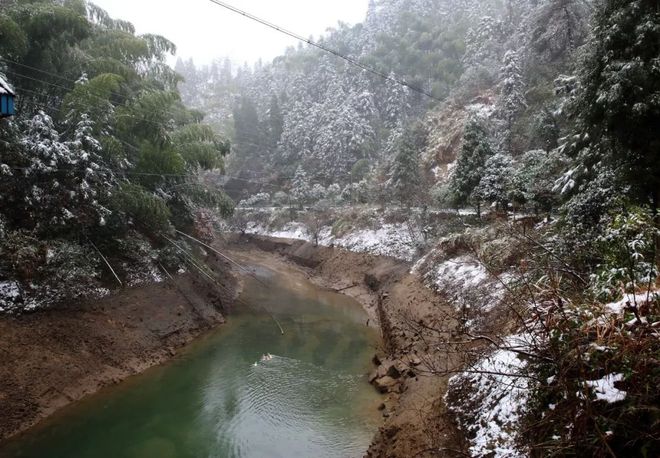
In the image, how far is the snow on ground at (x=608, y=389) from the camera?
3.71m

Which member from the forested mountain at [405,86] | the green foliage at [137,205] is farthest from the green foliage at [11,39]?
the forested mountain at [405,86]

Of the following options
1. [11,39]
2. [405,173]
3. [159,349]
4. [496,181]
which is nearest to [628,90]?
[496,181]

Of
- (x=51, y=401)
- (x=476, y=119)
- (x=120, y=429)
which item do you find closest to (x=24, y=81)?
(x=51, y=401)

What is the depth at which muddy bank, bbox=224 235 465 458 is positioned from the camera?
291 inches

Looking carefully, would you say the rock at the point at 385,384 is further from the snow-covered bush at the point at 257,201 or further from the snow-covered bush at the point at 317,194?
the snow-covered bush at the point at 257,201

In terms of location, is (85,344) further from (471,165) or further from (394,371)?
(471,165)

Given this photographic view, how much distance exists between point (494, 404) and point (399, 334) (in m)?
7.34

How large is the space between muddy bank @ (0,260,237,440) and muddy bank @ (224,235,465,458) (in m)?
7.55

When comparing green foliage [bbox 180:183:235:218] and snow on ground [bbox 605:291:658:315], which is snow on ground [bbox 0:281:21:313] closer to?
green foliage [bbox 180:183:235:218]

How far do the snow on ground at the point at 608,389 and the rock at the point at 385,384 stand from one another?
7.46 meters

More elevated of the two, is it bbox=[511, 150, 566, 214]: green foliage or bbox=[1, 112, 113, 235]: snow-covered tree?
bbox=[511, 150, 566, 214]: green foliage

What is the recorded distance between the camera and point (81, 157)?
1273cm

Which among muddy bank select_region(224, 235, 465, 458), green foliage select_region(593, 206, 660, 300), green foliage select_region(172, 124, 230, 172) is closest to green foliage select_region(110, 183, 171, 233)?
green foliage select_region(172, 124, 230, 172)

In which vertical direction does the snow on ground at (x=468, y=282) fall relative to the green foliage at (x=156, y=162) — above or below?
below
